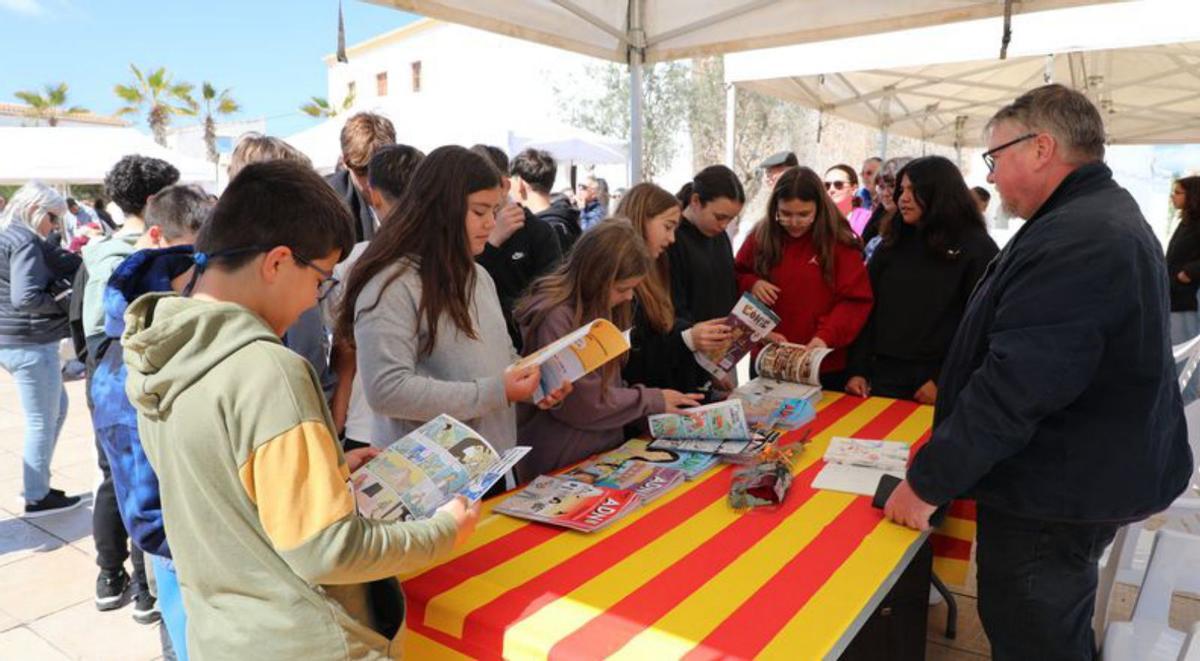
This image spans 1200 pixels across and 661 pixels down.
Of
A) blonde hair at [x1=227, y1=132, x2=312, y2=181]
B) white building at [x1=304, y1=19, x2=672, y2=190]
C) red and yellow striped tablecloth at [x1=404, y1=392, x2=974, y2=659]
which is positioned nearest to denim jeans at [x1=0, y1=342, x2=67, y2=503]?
blonde hair at [x1=227, y1=132, x2=312, y2=181]

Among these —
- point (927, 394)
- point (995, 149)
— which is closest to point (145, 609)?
point (927, 394)

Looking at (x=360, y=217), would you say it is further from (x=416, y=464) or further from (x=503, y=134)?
(x=503, y=134)

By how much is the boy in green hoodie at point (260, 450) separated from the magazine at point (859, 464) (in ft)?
3.78

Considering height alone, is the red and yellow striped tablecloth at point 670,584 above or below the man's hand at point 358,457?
below

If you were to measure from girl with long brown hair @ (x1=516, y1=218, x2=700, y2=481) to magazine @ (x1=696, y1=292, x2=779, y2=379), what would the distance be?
1.49 feet

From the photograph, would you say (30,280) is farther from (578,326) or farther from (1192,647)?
(1192,647)

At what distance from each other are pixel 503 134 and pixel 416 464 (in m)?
8.25

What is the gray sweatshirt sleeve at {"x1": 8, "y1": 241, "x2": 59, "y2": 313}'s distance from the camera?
3729mm

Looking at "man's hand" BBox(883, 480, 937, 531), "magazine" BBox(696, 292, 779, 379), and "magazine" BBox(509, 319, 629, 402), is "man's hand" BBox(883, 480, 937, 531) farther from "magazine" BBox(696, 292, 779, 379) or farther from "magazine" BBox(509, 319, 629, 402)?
"magazine" BBox(696, 292, 779, 379)

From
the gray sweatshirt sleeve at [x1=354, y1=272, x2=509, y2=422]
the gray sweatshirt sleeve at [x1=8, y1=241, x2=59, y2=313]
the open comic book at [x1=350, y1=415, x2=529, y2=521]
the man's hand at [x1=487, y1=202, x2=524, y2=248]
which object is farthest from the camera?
the gray sweatshirt sleeve at [x1=8, y1=241, x2=59, y2=313]

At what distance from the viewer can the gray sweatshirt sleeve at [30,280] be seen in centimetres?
373

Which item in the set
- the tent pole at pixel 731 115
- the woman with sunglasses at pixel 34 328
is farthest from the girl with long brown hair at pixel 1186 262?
the woman with sunglasses at pixel 34 328

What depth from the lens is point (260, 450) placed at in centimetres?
100

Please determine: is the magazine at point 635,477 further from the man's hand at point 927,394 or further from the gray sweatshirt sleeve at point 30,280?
the gray sweatshirt sleeve at point 30,280
